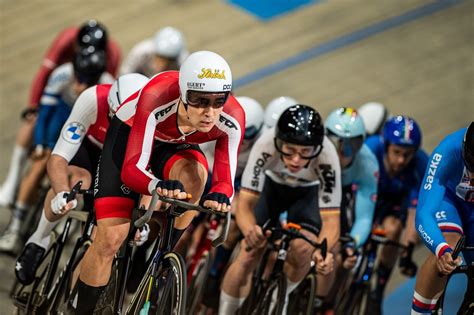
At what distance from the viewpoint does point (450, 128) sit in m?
9.69

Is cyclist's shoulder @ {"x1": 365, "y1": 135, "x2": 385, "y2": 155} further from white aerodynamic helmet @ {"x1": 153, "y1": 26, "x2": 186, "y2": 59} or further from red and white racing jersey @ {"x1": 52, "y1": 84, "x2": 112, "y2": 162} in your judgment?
white aerodynamic helmet @ {"x1": 153, "y1": 26, "x2": 186, "y2": 59}

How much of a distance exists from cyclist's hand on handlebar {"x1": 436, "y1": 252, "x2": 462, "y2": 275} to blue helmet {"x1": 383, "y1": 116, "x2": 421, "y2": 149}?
5.78 ft

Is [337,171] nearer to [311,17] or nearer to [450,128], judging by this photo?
[450,128]

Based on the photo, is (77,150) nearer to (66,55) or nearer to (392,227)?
(392,227)

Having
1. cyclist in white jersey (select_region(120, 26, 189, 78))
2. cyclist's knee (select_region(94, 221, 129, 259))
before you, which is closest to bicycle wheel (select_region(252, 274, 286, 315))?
cyclist's knee (select_region(94, 221, 129, 259))

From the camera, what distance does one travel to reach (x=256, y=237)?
5867 millimetres

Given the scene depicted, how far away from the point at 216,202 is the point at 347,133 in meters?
1.87

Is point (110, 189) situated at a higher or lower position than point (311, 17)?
lower

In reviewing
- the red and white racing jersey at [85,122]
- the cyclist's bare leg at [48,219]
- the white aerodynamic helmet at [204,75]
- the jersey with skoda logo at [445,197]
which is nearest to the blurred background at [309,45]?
the cyclist's bare leg at [48,219]

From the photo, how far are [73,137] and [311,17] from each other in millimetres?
6097

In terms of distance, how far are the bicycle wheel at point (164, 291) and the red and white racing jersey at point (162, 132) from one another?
0.37m

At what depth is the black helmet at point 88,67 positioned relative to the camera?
289 inches

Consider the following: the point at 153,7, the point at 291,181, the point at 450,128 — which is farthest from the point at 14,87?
the point at 291,181

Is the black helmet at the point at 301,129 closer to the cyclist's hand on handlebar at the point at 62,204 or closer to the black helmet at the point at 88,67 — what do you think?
the cyclist's hand on handlebar at the point at 62,204
